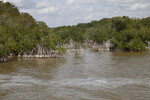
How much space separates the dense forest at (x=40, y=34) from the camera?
1277 inches

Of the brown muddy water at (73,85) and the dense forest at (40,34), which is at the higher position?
the dense forest at (40,34)

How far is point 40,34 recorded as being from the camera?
34.5 metres

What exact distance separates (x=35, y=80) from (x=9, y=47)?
35.8ft

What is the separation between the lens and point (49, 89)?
1644 centimetres

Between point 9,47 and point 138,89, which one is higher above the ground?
point 9,47

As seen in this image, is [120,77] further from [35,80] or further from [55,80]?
[35,80]

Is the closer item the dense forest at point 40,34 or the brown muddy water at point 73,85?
the brown muddy water at point 73,85

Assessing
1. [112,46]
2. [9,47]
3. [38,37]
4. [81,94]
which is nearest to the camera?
[81,94]

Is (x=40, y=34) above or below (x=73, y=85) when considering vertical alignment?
above

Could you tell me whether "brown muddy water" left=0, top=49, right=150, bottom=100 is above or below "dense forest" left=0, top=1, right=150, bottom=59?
below

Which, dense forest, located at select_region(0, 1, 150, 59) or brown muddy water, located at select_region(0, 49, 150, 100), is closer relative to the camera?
brown muddy water, located at select_region(0, 49, 150, 100)

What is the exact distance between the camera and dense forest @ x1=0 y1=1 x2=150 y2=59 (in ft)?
106

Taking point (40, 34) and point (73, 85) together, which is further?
point (40, 34)

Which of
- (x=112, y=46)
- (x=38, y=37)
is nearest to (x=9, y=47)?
(x=38, y=37)
